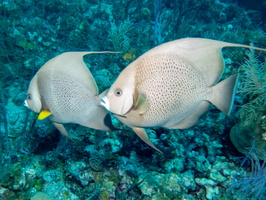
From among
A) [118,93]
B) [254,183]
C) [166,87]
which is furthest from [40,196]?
[254,183]

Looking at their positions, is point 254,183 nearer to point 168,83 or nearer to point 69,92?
point 168,83

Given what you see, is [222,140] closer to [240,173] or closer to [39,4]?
[240,173]

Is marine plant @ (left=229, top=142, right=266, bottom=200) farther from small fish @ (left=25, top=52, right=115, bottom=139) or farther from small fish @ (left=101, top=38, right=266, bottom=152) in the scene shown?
small fish @ (left=25, top=52, right=115, bottom=139)

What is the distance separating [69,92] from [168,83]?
0.93m

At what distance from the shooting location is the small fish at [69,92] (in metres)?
1.67

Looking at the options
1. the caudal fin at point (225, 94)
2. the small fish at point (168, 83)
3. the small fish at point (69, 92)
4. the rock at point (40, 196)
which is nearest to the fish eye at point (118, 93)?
the small fish at point (168, 83)

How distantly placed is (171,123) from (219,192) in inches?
58.6

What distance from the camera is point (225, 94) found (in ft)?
4.39

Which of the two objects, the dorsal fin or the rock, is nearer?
the dorsal fin

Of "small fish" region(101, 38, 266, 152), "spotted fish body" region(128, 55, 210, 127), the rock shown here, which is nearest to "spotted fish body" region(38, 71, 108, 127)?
"small fish" region(101, 38, 266, 152)

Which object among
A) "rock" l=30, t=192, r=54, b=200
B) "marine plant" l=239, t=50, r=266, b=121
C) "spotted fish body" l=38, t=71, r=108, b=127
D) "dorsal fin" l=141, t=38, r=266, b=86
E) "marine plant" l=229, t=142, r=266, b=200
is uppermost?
"dorsal fin" l=141, t=38, r=266, b=86

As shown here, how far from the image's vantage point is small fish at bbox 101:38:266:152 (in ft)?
4.35

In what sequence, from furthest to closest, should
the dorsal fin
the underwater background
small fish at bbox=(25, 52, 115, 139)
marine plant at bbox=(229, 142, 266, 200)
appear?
the underwater background → marine plant at bbox=(229, 142, 266, 200) → small fish at bbox=(25, 52, 115, 139) → the dorsal fin

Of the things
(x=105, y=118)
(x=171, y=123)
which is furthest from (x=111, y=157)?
(x=171, y=123)
